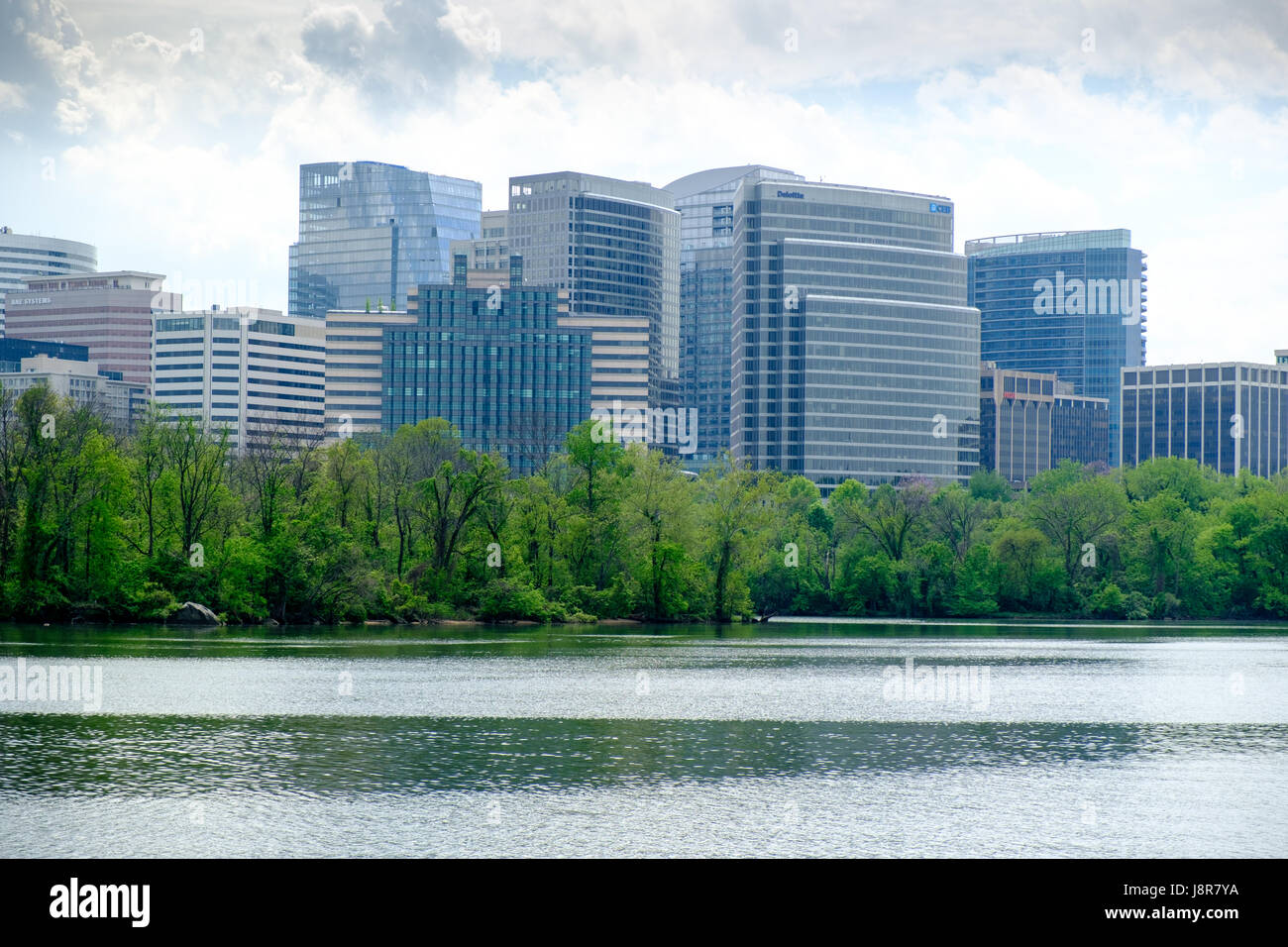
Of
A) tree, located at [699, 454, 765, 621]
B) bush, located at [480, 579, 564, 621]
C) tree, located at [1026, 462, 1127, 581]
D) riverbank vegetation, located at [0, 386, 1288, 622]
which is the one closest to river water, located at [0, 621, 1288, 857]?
riverbank vegetation, located at [0, 386, 1288, 622]

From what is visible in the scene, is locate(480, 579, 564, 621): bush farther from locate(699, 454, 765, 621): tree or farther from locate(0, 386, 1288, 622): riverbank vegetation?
locate(699, 454, 765, 621): tree

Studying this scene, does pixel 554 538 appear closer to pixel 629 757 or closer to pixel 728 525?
pixel 728 525

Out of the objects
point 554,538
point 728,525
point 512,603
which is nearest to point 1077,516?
point 728,525

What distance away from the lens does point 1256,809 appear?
32.7 m

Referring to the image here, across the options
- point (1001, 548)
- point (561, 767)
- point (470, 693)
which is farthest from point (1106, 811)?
point (1001, 548)

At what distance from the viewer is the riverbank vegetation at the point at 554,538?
4075 inches

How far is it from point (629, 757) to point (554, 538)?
8879cm

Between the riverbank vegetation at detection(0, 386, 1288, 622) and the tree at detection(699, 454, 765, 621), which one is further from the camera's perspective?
the tree at detection(699, 454, 765, 621)

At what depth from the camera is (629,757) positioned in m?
39.8

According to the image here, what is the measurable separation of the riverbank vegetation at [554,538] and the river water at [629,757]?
30798mm

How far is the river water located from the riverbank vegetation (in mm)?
30798

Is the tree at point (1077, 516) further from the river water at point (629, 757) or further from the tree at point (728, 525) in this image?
the river water at point (629, 757)

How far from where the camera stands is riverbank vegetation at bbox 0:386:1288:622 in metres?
104

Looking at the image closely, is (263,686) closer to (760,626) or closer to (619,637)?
(619,637)
